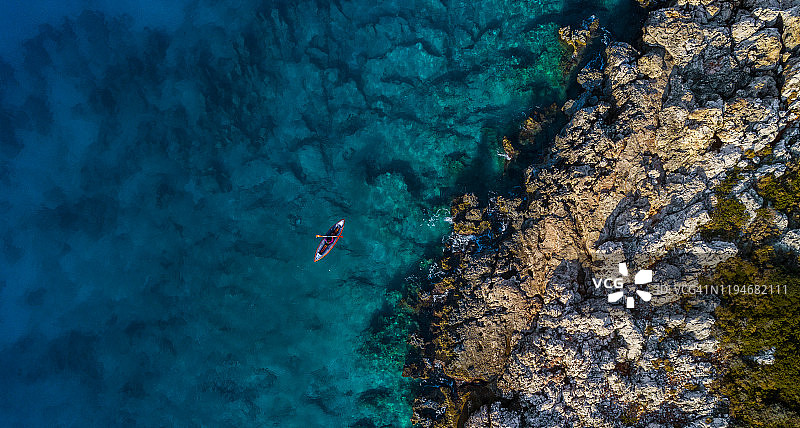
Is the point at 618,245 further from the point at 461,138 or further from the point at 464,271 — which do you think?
the point at 461,138

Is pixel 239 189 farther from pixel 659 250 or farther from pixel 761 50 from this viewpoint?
pixel 761 50

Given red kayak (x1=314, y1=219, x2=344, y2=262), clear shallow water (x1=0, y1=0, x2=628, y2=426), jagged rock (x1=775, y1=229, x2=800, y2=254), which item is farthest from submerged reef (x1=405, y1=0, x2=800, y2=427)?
red kayak (x1=314, y1=219, x2=344, y2=262)

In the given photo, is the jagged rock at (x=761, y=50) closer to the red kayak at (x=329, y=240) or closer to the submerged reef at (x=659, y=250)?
the submerged reef at (x=659, y=250)

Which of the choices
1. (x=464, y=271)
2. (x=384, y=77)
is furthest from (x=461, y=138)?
(x=464, y=271)

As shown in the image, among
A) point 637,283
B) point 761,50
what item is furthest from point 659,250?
point 761,50

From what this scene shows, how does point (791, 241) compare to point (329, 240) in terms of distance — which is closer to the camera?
point (791, 241)

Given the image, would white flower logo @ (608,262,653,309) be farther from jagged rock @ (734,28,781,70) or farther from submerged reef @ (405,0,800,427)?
jagged rock @ (734,28,781,70)
